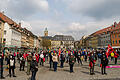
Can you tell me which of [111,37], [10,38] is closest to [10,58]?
[10,38]

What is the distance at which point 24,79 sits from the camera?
848 centimetres

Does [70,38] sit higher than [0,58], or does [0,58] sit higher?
[70,38]

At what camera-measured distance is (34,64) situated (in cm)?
740

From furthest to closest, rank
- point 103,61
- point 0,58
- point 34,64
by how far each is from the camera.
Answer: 1. point 103,61
2. point 0,58
3. point 34,64

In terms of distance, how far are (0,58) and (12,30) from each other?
38346 millimetres

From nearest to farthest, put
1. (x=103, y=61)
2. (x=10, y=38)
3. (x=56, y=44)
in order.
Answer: (x=103, y=61), (x=10, y=38), (x=56, y=44)

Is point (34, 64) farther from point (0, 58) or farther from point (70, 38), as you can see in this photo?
point (70, 38)

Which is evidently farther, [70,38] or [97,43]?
[70,38]

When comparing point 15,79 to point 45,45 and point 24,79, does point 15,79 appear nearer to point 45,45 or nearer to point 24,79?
point 24,79

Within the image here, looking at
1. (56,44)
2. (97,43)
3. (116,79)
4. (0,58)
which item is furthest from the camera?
(56,44)

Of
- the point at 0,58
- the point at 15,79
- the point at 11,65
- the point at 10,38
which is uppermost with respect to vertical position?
the point at 10,38

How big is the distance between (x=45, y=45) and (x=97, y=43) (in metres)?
35.6

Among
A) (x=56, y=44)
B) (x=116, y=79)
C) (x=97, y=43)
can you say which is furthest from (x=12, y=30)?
(x=56, y=44)

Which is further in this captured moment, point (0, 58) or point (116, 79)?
point (0, 58)
